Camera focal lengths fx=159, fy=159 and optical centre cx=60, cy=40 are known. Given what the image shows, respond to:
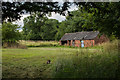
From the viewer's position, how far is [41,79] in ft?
19.2

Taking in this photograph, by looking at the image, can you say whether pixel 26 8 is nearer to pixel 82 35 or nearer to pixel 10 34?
pixel 10 34

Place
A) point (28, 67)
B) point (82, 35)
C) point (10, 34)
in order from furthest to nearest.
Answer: point (82, 35), point (10, 34), point (28, 67)

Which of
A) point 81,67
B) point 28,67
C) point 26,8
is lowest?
point 28,67

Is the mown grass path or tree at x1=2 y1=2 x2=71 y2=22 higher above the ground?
tree at x1=2 y1=2 x2=71 y2=22

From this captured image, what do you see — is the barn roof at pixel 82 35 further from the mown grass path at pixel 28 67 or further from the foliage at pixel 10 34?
the mown grass path at pixel 28 67

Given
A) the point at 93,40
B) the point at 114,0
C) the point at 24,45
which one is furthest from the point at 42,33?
the point at 93,40

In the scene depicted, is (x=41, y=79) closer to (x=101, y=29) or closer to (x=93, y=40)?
(x=101, y=29)

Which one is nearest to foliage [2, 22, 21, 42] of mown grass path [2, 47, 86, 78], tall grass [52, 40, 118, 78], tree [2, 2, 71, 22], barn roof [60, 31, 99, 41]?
barn roof [60, 31, 99, 41]

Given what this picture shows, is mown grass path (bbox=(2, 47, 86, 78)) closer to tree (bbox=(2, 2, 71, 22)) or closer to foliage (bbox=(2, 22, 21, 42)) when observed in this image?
tree (bbox=(2, 2, 71, 22))

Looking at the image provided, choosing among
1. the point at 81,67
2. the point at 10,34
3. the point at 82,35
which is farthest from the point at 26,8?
the point at 82,35

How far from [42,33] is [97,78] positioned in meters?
7.42

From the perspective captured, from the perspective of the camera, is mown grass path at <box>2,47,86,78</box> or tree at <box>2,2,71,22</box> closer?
tree at <box>2,2,71,22</box>

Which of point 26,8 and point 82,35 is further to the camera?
point 82,35

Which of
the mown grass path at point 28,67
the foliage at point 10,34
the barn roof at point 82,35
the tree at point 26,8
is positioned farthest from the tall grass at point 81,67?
the barn roof at point 82,35
